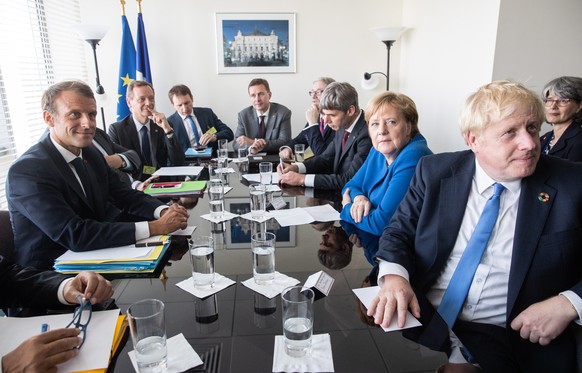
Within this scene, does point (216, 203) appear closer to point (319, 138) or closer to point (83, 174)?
point (83, 174)

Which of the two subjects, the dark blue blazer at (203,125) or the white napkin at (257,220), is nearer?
the white napkin at (257,220)

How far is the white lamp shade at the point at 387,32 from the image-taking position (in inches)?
198

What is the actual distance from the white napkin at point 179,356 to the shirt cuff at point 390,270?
612 millimetres

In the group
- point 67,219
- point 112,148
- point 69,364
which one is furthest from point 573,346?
point 112,148

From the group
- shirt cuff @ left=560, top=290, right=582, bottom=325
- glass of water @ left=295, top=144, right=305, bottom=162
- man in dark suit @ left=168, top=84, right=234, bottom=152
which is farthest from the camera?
man in dark suit @ left=168, top=84, right=234, bottom=152

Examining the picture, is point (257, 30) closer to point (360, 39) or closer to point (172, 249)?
point (360, 39)

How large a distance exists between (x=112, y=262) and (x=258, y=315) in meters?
0.61

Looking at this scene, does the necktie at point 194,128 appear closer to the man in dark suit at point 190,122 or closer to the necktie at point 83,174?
the man in dark suit at point 190,122

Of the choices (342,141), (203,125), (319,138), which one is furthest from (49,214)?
(203,125)

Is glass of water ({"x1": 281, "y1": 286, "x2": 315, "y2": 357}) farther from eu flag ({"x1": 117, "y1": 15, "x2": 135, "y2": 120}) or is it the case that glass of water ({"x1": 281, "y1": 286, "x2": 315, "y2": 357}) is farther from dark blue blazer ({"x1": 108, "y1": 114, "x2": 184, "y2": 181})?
eu flag ({"x1": 117, "y1": 15, "x2": 135, "y2": 120})

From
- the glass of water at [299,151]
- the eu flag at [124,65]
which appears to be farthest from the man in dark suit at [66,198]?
the eu flag at [124,65]

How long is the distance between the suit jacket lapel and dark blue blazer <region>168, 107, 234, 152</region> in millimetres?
3777

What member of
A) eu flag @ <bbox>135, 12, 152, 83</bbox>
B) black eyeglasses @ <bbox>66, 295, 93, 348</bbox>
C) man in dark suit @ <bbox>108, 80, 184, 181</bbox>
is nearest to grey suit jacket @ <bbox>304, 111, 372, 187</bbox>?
man in dark suit @ <bbox>108, 80, 184, 181</bbox>

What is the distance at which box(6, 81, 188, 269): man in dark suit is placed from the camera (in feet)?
4.95
